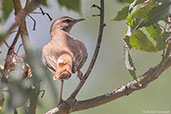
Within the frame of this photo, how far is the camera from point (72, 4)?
1.80m

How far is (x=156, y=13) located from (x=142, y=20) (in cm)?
18

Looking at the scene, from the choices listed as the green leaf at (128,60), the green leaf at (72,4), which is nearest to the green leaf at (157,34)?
the green leaf at (128,60)

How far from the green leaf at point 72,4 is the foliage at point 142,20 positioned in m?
0.40

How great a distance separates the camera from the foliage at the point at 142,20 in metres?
1.79

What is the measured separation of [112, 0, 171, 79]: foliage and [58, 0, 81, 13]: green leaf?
399 millimetres

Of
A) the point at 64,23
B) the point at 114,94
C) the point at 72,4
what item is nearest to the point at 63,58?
the point at 114,94

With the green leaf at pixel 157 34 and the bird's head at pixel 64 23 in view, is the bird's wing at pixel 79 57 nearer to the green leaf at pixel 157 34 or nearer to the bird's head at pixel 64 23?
the green leaf at pixel 157 34

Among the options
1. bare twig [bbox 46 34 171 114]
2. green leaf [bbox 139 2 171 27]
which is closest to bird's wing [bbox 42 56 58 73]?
bare twig [bbox 46 34 171 114]

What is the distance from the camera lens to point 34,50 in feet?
4.28

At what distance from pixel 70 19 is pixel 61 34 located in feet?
1.36

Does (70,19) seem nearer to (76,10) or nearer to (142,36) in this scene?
(142,36)

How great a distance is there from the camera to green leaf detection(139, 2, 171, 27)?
1.75 m

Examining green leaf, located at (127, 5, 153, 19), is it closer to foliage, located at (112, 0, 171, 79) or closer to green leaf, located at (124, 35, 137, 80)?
foliage, located at (112, 0, 171, 79)

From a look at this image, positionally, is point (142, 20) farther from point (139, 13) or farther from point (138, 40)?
point (138, 40)
